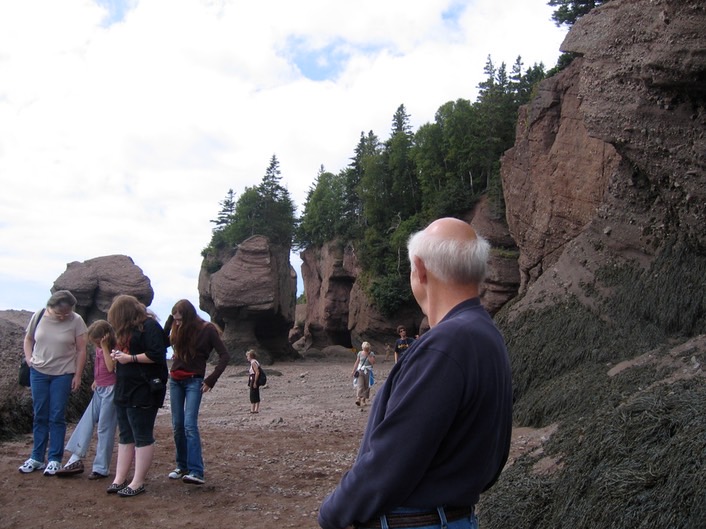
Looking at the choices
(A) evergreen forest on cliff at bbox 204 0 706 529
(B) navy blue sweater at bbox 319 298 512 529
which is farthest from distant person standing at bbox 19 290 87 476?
(B) navy blue sweater at bbox 319 298 512 529

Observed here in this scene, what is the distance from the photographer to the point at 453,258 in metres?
2.54

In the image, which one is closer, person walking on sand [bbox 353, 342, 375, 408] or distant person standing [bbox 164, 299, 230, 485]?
distant person standing [bbox 164, 299, 230, 485]

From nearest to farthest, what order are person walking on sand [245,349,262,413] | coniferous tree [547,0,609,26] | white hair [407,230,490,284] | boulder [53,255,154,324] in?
1. white hair [407,230,490,284]
2. person walking on sand [245,349,262,413]
3. coniferous tree [547,0,609,26]
4. boulder [53,255,154,324]

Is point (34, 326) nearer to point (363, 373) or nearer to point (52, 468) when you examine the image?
point (52, 468)

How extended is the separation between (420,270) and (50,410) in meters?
5.87

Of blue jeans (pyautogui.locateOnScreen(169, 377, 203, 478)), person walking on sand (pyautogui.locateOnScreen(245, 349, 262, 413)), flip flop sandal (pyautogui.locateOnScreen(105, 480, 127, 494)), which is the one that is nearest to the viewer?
flip flop sandal (pyautogui.locateOnScreen(105, 480, 127, 494))

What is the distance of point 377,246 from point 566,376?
1414 inches

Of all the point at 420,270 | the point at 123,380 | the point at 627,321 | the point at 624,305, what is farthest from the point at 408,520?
the point at 624,305

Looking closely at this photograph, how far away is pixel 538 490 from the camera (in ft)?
18.2

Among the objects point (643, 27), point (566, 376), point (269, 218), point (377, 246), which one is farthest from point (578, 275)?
point (269, 218)

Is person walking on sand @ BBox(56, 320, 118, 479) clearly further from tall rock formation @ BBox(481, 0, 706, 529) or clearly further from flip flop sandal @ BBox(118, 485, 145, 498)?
tall rock formation @ BBox(481, 0, 706, 529)

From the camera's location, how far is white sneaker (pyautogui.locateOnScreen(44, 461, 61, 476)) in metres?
7.10

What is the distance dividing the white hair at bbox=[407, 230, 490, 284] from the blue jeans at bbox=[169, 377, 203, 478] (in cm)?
478

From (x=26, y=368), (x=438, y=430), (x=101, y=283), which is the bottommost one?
(x=26, y=368)
